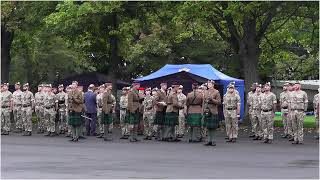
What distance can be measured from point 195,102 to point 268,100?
2361mm

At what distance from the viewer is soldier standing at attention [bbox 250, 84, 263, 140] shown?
21.6 metres

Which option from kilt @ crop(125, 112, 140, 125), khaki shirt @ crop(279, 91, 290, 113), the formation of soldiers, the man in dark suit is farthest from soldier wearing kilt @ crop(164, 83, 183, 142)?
khaki shirt @ crop(279, 91, 290, 113)

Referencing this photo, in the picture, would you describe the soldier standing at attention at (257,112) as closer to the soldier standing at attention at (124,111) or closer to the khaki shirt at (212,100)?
the khaki shirt at (212,100)

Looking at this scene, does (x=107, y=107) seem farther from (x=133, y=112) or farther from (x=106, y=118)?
(x=133, y=112)

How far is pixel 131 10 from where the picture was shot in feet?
99.1

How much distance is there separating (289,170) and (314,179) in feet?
4.65

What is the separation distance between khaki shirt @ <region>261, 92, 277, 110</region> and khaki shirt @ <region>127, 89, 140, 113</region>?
13.4ft

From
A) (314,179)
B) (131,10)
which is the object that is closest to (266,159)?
(314,179)

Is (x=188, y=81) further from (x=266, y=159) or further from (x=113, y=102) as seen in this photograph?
(x=266, y=159)

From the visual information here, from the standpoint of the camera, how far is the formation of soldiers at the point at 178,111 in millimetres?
20469

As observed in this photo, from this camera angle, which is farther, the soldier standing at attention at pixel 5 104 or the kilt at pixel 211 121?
the soldier standing at attention at pixel 5 104

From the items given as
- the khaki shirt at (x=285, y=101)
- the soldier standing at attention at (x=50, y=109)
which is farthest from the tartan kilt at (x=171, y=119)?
the soldier standing at attention at (x=50, y=109)

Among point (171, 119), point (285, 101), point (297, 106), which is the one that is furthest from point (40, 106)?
point (297, 106)

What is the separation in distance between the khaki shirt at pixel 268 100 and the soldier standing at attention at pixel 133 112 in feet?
13.4
